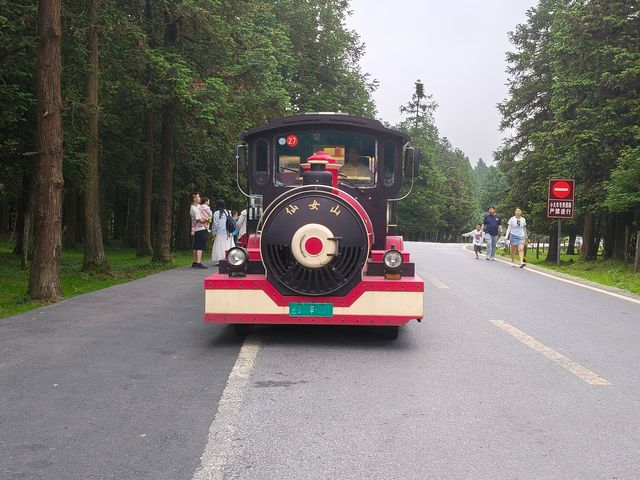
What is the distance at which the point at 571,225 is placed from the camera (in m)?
33.5

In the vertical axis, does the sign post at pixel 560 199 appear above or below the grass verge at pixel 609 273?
above

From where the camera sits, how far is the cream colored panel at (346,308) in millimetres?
6816

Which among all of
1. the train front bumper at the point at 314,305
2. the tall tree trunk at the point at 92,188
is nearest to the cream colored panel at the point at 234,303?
the train front bumper at the point at 314,305

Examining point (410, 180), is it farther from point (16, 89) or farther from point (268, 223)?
point (16, 89)

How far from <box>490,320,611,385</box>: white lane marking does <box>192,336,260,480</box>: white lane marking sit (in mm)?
3060

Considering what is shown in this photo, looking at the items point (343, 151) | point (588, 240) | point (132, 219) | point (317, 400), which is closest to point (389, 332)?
point (343, 151)

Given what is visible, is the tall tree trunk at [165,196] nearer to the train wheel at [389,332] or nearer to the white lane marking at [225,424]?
the train wheel at [389,332]

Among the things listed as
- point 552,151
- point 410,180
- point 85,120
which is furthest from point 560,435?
point 552,151

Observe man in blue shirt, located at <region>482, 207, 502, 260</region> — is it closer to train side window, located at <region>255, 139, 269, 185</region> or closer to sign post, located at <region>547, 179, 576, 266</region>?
sign post, located at <region>547, 179, 576, 266</region>

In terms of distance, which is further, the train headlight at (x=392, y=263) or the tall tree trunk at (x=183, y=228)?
the tall tree trunk at (x=183, y=228)

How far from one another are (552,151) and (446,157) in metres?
82.1

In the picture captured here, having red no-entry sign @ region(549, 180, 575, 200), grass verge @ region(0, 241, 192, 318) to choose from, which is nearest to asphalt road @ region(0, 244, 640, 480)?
grass verge @ region(0, 241, 192, 318)

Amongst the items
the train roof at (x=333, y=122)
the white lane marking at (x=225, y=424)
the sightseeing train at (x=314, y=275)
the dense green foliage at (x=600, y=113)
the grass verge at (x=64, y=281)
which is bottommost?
the grass verge at (x=64, y=281)

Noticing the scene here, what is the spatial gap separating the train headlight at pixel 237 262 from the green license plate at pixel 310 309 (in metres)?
0.70
